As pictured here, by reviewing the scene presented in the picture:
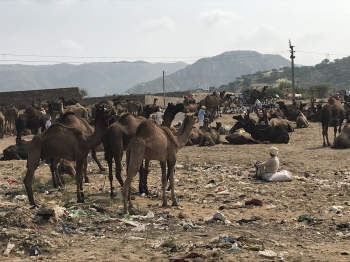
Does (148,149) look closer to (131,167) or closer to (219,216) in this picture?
(131,167)

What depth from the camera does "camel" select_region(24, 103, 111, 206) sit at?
1070 centimetres

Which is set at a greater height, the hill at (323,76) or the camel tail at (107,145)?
the hill at (323,76)

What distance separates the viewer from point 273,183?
43.8 ft

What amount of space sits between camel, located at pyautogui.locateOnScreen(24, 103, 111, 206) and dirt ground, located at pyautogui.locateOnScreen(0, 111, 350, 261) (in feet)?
1.76

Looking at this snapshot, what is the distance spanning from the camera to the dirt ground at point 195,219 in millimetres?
7387

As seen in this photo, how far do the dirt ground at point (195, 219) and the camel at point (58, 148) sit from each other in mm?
537

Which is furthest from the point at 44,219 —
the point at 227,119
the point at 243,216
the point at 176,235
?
the point at 227,119

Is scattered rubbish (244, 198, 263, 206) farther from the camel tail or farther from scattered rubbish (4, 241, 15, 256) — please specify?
scattered rubbish (4, 241, 15, 256)

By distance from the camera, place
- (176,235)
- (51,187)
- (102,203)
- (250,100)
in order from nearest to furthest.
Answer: (176,235)
(102,203)
(51,187)
(250,100)

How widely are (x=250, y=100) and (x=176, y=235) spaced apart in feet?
117

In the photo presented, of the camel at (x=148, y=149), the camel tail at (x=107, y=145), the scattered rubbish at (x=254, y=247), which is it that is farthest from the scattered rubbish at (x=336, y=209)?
the camel tail at (x=107, y=145)

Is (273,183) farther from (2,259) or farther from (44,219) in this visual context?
(2,259)

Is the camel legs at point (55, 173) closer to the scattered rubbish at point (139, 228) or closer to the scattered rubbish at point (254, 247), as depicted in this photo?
the scattered rubbish at point (139, 228)

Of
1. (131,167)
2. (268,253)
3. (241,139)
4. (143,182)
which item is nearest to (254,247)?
(268,253)
